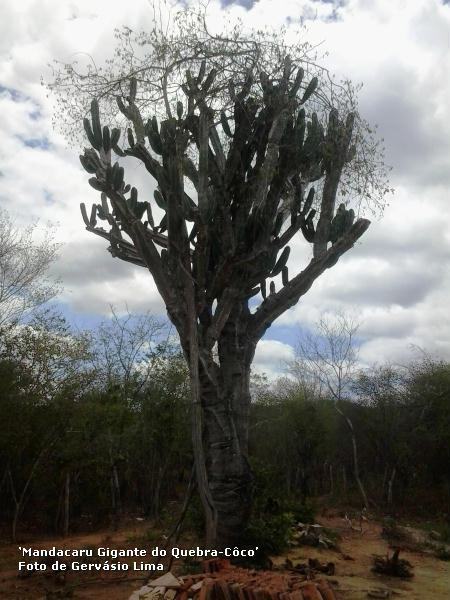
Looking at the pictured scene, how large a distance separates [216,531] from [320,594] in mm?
1967

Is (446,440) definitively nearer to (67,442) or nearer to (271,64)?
(67,442)

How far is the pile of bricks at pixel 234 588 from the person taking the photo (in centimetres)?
562

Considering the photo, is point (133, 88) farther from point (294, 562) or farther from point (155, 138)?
point (294, 562)

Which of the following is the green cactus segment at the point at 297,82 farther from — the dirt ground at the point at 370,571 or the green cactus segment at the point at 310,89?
the dirt ground at the point at 370,571

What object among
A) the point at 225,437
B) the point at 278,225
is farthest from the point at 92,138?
the point at 225,437

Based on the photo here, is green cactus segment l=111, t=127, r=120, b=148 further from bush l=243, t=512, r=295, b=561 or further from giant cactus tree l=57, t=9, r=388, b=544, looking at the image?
bush l=243, t=512, r=295, b=561

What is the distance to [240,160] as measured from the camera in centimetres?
836

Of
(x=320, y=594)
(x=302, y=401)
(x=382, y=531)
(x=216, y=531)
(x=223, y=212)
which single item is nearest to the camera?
(x=320, y=594)

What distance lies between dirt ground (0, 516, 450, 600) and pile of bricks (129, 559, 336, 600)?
197cm

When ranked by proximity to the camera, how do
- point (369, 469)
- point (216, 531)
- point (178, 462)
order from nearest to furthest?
point (216, 531), point (178, 462), point (369, 469)

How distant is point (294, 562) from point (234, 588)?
4991mm

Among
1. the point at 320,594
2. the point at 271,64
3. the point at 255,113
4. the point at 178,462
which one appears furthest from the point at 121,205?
A: the point at 178,462

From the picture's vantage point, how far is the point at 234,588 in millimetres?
5691

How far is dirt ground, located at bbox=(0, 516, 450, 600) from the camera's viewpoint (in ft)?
27.0
